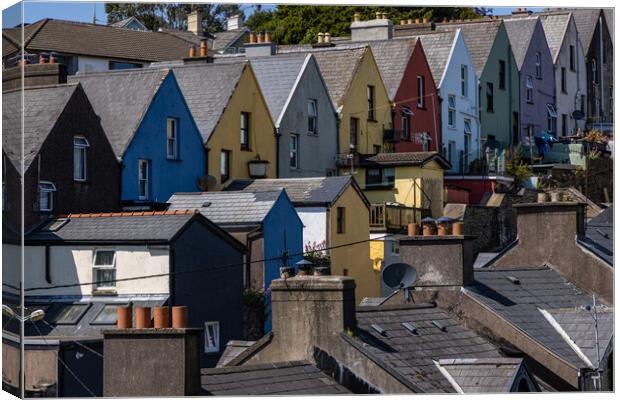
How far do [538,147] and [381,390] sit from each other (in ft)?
44.6

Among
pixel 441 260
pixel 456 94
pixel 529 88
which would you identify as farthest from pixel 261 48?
pixel 441 260

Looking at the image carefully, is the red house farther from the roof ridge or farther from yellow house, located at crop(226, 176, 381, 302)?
the roof ridge

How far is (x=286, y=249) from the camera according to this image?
2509cm

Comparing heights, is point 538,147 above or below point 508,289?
above

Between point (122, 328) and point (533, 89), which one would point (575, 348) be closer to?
point (122, 328)

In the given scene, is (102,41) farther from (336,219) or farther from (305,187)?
(336,219)

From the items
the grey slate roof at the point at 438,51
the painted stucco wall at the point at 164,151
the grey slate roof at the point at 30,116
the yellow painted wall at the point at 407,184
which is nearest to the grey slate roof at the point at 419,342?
the grey slate roof at the point at 30,116

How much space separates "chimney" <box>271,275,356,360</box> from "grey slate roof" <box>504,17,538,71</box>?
15.8 meters

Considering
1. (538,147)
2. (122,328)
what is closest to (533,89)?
(538,147)

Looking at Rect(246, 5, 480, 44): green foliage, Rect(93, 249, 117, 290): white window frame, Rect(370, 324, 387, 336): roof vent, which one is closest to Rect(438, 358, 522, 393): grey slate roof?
Rect(370, 324, 387, 336): roof vent

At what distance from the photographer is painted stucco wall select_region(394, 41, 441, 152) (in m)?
32.3

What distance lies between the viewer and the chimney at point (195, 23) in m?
23.3

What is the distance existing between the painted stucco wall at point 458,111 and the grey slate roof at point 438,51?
17cm

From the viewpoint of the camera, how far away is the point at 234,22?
87.1 ft
